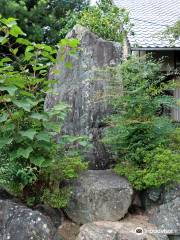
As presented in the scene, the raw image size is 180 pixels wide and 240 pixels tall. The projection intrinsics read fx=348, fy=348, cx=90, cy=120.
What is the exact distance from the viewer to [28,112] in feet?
12.5

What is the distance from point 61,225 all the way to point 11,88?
1694 mm

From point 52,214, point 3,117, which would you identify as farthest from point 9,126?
point 52,214

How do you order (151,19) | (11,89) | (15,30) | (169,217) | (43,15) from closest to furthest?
(11,89) → (15,30) → (169,217) → (151,19) → (43,15)

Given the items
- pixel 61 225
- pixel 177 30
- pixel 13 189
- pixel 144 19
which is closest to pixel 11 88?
pixel 13 189

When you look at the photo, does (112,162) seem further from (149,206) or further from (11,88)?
(11,88)

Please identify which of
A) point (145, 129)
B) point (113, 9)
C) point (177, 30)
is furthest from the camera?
point (113, 9)

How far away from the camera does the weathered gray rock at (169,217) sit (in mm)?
3863

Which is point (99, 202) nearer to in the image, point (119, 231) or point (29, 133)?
point (119, 231)

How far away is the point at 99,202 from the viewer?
4.06 metres

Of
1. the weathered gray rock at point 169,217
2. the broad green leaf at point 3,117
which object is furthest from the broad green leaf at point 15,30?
the weathered gray rock at point 169,217

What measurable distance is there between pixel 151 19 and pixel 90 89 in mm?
6137

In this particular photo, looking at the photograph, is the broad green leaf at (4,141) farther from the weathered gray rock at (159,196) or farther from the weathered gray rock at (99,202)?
the weathered gray rock at (159,196)

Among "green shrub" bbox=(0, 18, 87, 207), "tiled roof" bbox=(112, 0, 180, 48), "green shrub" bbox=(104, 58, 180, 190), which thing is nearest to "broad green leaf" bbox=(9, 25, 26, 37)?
"green shrub" bbox=(0, 18, 87, 207)

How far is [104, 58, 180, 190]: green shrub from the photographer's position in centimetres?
423
